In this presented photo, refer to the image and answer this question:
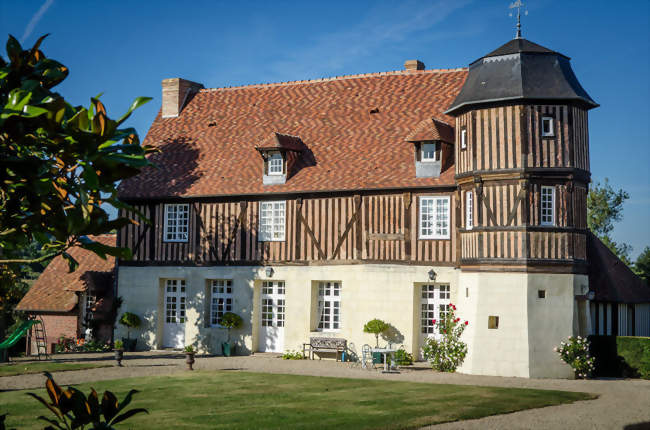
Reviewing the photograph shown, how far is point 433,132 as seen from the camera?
2048 centimetres

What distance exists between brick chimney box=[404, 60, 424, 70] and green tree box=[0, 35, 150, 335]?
68.9ft

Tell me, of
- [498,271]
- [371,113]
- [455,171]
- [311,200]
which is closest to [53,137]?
[498,271]

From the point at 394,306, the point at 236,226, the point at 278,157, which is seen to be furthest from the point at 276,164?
the point at 394,306

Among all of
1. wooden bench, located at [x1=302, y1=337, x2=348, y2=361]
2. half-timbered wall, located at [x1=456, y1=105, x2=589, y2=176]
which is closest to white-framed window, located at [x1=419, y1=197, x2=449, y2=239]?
half-timbered wall, located at [x1=456, y1=105, x2=589, y2=176]

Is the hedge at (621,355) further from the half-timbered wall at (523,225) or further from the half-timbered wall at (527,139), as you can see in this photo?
the half-timbered wall at (527,139)

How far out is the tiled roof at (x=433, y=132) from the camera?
20.4 m

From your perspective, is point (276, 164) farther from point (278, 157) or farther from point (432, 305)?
point (432, 305)

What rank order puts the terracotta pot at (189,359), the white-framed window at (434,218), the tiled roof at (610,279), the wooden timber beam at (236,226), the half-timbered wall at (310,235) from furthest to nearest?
the wooden timber beam at (236,226) < the half-timbered wall at (310,235) < the white-framed window at (434,218) < the tiled roof at (610,279) < the terracotta pot at (189,359)

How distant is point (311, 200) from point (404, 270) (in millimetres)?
3702

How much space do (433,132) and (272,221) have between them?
19.0 ft

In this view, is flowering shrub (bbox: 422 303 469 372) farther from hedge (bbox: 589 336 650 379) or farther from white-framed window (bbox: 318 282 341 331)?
white-framed window (bbox: 318 282 341 331)

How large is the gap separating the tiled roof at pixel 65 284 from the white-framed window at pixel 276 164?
719cm

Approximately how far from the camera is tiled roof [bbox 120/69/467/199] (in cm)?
2197

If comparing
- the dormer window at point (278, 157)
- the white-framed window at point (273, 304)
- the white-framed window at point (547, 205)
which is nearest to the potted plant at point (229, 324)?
the white-framed window at point (273, 304)
